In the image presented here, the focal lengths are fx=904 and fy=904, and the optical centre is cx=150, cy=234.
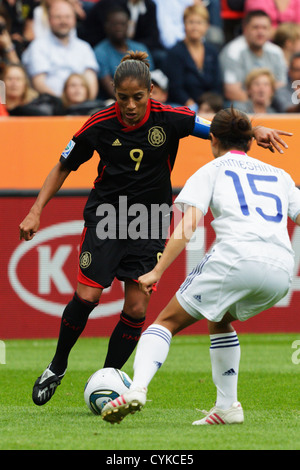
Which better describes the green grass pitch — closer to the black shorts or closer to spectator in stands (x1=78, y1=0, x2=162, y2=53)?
the black shorts

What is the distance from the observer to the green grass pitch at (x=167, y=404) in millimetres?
4309

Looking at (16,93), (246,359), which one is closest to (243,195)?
(246,359)

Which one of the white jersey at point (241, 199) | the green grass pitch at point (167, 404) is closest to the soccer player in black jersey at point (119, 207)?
the green grass pitch at point (167, 404)

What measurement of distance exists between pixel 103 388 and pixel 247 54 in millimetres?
7538

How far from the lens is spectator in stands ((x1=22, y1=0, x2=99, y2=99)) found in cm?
1099

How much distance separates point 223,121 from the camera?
482 cm

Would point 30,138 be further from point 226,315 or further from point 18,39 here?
point 226,315

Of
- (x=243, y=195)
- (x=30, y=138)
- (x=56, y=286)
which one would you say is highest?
(x=243, y=195)

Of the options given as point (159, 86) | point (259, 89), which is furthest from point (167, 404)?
point (259, 89)

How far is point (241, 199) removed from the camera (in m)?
4.63

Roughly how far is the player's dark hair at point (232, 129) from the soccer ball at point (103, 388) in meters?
1.59

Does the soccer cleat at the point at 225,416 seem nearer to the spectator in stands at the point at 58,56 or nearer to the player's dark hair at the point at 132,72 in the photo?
the player's dark hair at the point at 132,72

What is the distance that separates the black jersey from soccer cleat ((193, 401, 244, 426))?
4.86ft
